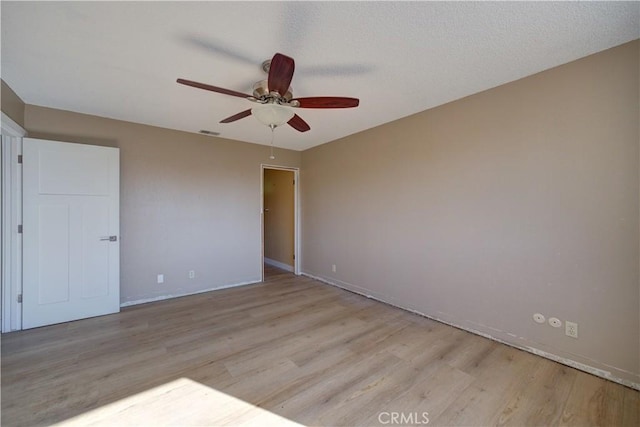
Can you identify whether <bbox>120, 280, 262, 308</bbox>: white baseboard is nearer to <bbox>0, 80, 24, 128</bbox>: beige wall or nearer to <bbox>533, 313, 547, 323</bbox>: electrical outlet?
<bbox>0, 80, 24, 128</bbox>: beige wall

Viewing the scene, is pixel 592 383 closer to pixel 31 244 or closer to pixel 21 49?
pixel 21 49

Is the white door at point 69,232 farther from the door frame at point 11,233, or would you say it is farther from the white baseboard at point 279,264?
the white baseboard at point 279,264

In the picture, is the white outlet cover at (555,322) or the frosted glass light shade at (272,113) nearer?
the frosted glass light shade at (272,113)

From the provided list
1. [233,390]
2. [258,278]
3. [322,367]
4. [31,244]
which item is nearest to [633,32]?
[322,367]

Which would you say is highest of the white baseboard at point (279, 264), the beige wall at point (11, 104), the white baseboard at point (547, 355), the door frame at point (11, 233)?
the beige wall at point (11, 104)

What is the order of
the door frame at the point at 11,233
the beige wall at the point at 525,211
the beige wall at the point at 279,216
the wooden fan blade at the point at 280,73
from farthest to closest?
the beige wall at the point at 279,216
the door frame at the point at 11,233
the beige wall at the point at 525,211
the wooden fan blade at the point at 280,73

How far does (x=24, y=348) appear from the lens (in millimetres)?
2346

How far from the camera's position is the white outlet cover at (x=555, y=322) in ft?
7.05

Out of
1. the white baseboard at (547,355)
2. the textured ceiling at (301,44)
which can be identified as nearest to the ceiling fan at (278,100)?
the textured ceiling at (301,44)

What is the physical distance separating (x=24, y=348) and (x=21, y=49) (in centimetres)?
251

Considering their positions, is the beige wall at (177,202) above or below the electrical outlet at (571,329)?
above

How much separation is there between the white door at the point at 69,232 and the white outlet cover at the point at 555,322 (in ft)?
14.9

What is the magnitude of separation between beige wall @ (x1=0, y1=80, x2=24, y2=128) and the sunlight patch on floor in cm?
278

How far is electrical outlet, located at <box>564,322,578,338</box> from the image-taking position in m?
2.07
